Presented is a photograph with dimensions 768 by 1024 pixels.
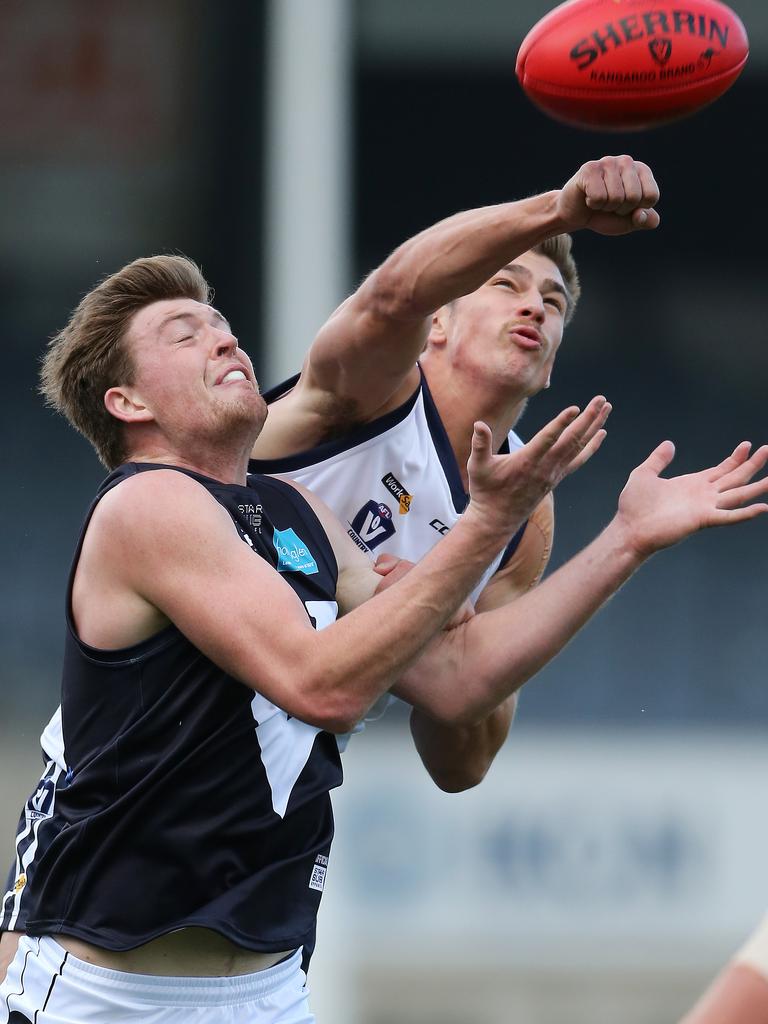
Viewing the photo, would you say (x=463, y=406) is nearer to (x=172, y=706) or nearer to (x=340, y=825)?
(x=172, y=706)

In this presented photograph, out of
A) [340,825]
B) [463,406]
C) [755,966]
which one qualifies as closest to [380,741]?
[340,825]

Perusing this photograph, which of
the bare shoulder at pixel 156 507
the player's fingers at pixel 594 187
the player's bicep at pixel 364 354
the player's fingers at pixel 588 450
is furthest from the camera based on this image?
the player's bicep at pixel 364 354

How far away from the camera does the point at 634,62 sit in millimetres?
3572

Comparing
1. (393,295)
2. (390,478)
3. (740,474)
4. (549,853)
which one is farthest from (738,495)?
(549,853)

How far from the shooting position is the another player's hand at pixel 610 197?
3307mm

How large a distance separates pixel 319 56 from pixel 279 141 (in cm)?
56

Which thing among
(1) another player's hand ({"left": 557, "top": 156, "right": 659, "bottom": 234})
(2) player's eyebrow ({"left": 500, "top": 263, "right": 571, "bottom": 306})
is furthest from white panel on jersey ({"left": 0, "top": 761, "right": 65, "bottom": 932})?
(2) player's eyebrow ({"left": 500, "top": 263, "right": 571, "bottom": 306})

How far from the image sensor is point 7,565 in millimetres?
10883

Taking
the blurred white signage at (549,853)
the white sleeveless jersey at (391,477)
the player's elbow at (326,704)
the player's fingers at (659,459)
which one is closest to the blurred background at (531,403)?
the blurred white signage at (549,853)

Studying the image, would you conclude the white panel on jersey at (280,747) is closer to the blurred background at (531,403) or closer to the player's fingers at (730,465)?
the player's fingers at (730,465)

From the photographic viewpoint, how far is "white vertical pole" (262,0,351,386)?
9.91 meters

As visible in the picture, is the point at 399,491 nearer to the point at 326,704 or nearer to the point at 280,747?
the point at 280,747

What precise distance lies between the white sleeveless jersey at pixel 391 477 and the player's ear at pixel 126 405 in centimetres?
58

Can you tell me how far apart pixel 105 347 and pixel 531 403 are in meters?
7.83
